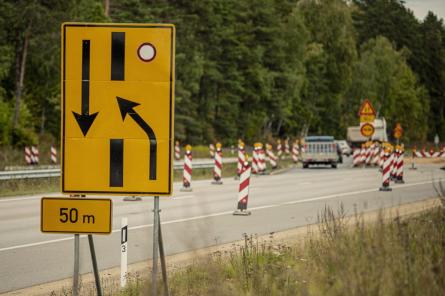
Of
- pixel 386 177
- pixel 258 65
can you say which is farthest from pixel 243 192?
pixel 258 65

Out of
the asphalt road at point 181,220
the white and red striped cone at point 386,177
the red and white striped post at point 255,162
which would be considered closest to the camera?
the asphalt road at point 181,220

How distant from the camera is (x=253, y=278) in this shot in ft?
26.1

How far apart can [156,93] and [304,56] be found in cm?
8452

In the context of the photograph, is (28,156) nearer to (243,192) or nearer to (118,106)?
(243,192)

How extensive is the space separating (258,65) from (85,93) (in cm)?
7424

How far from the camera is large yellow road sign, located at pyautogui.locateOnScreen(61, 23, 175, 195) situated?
6555 millimetres

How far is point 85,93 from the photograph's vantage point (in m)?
6.59

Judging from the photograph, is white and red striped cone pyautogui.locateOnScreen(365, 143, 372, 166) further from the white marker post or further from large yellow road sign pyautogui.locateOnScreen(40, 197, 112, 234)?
large yellow road sign pyautogui.locateOnScreen(40, 197, 112, 234)

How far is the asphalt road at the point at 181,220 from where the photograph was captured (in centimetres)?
1151

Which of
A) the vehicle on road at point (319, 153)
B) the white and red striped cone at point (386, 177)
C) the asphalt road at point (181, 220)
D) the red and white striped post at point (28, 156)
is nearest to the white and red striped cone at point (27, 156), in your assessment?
the red and white striped post at point (28, 156)

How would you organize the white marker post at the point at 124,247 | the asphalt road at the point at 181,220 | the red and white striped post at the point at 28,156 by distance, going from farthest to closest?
the red and white striped post at the point at 28,156 → the asphalt road at the point at 181,220 → the white marker post at the point at 124,247

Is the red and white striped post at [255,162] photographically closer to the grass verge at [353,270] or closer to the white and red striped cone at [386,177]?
the white and red striped cone at [386,177]

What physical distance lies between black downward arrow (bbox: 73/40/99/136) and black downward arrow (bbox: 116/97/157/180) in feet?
0.73

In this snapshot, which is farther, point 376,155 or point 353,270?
point 376,155
